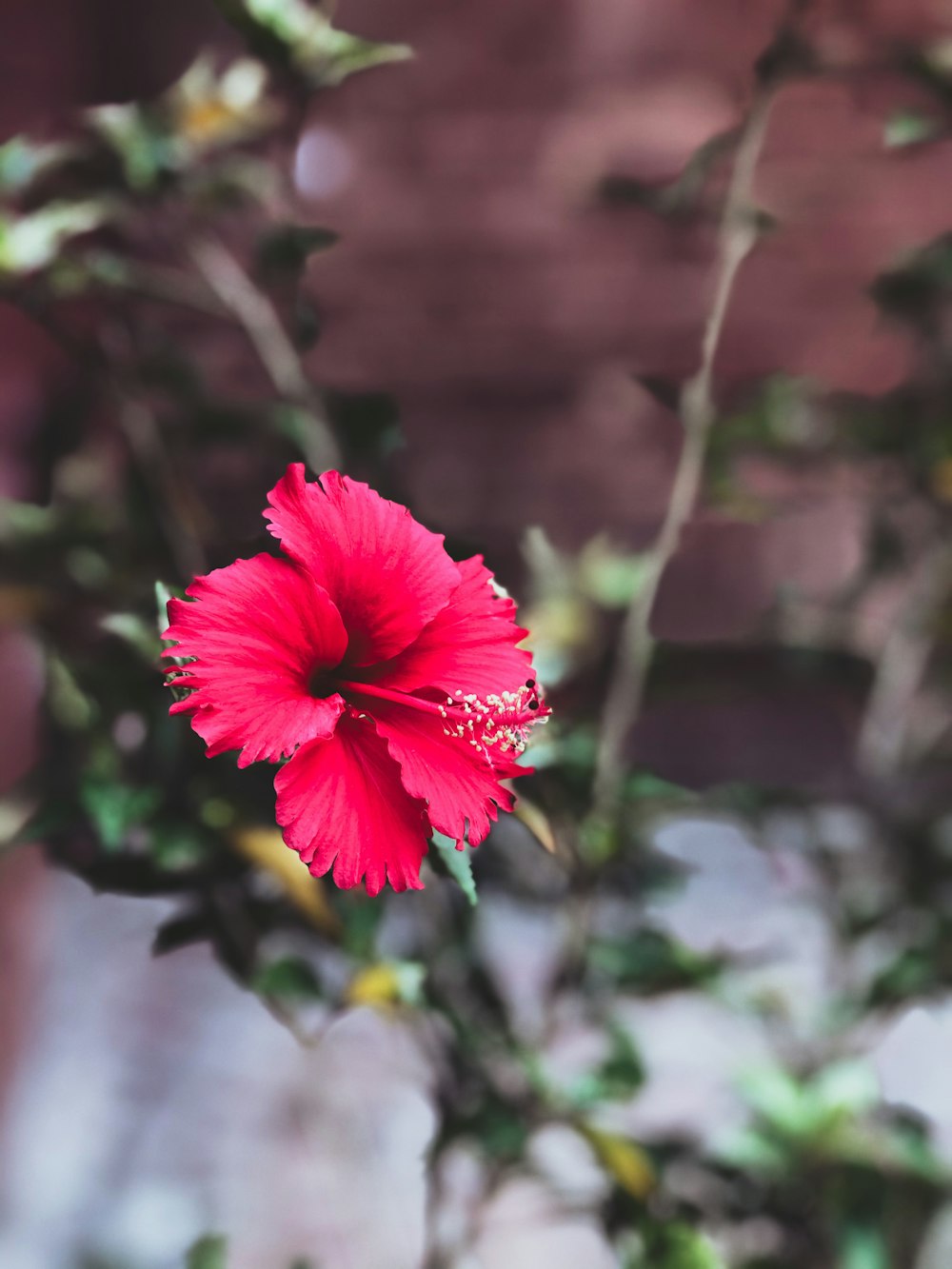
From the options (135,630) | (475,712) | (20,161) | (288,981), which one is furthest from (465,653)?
(20,161)

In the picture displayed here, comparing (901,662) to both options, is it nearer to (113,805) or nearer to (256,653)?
(113,805)

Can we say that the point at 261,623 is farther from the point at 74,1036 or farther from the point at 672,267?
the point at 672,267

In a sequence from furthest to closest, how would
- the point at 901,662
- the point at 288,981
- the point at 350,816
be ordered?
1. the point at 901,662
2. the point at 288,981
3. the point at 350,816

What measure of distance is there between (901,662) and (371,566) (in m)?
1.06

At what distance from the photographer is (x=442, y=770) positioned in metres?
0.29

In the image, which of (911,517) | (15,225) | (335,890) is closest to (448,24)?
(911,517)

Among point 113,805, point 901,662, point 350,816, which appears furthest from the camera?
point 901,662

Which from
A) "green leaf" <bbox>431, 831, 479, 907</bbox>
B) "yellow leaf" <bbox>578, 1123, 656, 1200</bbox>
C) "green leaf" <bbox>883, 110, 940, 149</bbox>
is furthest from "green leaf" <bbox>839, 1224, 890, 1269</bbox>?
"green leaf" <bbox>883, 110, 940, 149</bbox>

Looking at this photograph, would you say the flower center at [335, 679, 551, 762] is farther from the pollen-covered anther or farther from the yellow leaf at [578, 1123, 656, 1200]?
the yellow leaf at [578, 1123, 656, 1200]

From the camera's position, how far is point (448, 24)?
1.66 metres

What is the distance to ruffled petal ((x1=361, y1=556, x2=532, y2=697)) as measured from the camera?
313 mm

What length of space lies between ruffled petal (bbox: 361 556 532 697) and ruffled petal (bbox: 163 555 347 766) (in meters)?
0.02

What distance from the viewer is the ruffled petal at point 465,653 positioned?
0.31 m

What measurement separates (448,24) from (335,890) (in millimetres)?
1576
